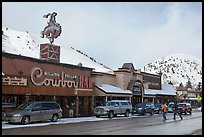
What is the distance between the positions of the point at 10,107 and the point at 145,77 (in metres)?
29.7

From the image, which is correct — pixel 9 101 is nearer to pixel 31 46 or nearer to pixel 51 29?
pixel 51 29

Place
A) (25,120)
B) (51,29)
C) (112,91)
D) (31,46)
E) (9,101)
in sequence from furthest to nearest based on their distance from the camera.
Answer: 1. (31,46)
2. (112,91)
3. (51,29)
4. (9,101)
5. (25,120)

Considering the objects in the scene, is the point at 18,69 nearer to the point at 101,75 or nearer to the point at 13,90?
the point at 13,90

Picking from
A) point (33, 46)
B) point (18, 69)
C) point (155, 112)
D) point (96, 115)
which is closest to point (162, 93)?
point (155, 112)

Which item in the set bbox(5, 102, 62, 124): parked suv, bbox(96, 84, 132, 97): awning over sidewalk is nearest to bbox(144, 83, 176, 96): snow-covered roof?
bbox(96, 84, 132, 97): awning over sidewalk

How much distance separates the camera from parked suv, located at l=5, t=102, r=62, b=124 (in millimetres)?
22984

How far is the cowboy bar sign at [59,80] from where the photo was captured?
29.3 meters

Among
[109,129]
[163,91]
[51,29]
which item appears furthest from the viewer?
[163,91]

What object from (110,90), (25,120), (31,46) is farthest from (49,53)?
(31,46)

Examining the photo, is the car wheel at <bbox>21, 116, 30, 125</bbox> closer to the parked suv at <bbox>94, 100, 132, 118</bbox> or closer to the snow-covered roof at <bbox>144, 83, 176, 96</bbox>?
the parked suv at <bbox>94, 100, 132, 118</bbox>

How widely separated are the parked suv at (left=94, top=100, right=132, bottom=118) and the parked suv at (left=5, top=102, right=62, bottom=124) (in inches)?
274

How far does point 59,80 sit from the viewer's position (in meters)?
31.8

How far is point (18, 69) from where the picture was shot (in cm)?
2772

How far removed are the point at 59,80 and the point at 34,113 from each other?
794cm
